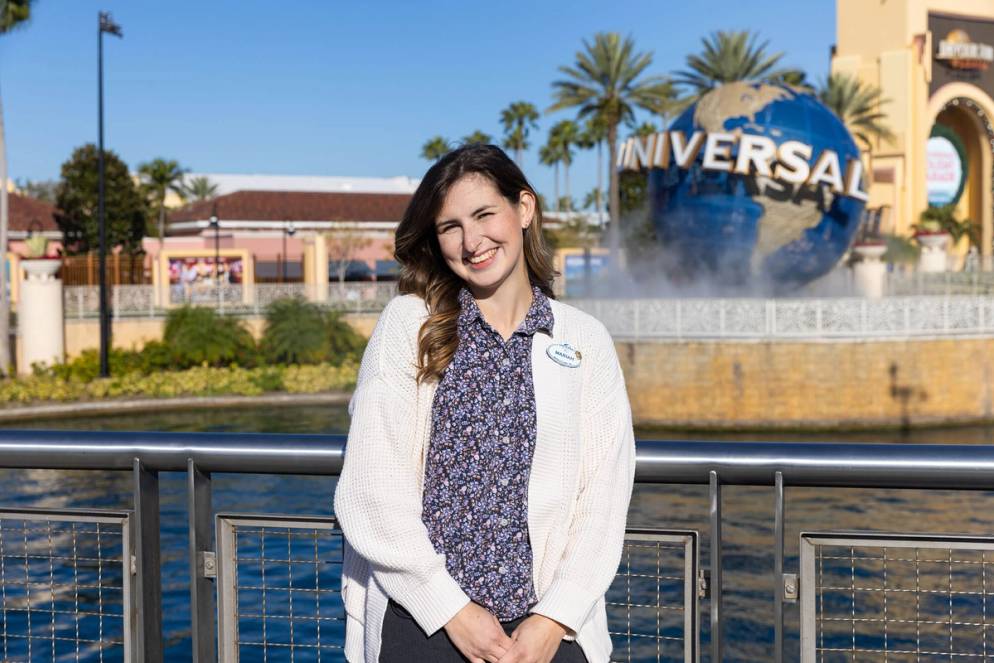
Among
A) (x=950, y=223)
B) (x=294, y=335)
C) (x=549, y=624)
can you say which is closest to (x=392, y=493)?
(x=549, y=624)

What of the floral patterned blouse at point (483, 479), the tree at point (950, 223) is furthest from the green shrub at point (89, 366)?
the tree at point (950, 223)

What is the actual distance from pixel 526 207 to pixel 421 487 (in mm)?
692

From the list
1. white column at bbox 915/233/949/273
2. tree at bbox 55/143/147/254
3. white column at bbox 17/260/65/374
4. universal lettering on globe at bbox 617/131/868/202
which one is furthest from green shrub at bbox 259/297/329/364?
white column at bbox 915/233/949/273

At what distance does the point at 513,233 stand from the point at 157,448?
113 cm

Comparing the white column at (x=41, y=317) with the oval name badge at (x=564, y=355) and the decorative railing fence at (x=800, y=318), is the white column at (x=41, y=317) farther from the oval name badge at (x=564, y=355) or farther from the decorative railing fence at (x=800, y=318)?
the oval name badge at (x=564, y=355)

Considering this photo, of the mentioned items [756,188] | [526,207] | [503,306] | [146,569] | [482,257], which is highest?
[756,188]

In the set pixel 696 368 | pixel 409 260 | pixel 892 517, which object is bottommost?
pixel 892 517

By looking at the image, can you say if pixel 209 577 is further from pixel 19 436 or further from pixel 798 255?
pixel 798 255

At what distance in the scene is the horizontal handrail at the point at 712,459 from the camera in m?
2.60

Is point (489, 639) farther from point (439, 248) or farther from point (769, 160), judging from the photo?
point (769, 160)

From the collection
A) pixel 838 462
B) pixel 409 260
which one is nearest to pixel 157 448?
pixel 409 260

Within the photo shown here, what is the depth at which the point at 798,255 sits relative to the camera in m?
26.5

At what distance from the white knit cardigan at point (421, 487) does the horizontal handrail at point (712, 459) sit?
0.21m

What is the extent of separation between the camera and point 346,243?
51.9m
